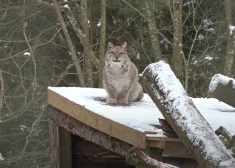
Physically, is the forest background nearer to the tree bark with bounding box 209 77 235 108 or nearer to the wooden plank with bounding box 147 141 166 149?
the tree bark with bounding box 209 77 235 108

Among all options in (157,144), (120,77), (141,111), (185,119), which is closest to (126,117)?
(141,111)

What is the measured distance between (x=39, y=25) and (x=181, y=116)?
1074cm

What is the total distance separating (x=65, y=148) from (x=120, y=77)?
2.67 feet

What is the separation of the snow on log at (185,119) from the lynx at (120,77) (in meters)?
1.93

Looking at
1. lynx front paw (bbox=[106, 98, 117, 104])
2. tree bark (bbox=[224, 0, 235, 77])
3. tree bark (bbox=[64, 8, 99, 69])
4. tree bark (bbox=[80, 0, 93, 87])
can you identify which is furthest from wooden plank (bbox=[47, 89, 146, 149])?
tree bark (bbox=[224, 0, 235, 77])

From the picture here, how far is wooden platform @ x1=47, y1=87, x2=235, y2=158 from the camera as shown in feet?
9.30

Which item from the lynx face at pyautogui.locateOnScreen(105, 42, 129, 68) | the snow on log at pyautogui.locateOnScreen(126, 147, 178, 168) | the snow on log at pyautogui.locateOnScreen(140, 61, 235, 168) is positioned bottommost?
the snow on log at pyautogui.locateOnScreen(126, 147, 178, 168)

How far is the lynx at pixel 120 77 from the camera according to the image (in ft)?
16.1

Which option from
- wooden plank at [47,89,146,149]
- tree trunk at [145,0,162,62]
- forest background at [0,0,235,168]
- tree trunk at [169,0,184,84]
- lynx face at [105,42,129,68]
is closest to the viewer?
wooden plank at [47,89,146,149]

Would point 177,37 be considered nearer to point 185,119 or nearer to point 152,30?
point 152,30

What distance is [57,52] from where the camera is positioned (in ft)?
42.6

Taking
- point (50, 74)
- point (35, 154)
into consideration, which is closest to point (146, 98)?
point (35, 154)

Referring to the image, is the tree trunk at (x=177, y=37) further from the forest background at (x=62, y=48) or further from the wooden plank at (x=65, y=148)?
the wooden plank at (x=65, y=148)

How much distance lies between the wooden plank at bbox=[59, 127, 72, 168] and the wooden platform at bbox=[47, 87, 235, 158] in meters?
0.30
